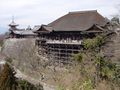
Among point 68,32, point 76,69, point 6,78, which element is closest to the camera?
point 6,78

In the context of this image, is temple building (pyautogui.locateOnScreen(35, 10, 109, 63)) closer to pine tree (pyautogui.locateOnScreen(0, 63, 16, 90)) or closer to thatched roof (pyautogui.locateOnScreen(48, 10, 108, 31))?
thatched roof (pyautogui.locateOnScreen(48, 10, 108, 31))

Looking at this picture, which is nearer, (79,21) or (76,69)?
(76,69)

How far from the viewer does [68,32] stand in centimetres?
3594

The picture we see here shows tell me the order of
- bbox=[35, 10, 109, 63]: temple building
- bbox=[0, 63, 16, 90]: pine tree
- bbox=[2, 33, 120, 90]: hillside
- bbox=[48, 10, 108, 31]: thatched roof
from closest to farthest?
bbox=[0, 63, 16, 90]: pine tree → bbox=[2, 33, 120, 90]: hillside → bbox=[35, 10, 109, 63]: temple building → bbox=[48, 10, 108, 31]: thatched roof

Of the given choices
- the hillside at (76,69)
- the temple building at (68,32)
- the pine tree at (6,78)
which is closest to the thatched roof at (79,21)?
the temple building at (68,32)

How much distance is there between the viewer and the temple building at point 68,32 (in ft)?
110

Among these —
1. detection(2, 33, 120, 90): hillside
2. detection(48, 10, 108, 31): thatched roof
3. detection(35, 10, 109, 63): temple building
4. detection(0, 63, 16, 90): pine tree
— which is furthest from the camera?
detection(48, 10, 108, 31): thatched roof

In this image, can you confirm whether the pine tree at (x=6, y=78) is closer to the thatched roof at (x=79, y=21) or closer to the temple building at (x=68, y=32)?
the temple building at (x=68, y=32)

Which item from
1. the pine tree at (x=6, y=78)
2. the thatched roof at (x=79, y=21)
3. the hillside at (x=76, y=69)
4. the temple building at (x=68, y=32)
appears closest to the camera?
the pine tree at (x=6, y=78)

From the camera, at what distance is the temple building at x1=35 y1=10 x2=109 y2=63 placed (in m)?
33.4

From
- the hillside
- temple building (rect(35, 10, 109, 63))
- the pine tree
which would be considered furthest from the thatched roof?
the pine tree

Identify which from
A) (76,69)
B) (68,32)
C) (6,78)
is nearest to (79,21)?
(68,32)

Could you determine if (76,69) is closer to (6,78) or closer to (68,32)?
(6,78)

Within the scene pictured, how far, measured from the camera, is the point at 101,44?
25156mm
